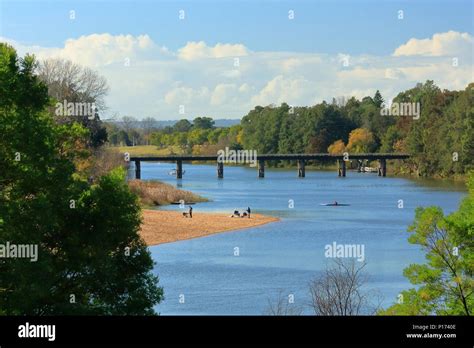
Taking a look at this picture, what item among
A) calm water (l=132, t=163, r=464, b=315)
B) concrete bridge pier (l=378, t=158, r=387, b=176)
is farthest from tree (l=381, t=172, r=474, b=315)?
concrete bridge pier (l=378, t=158, r=387, b=176)

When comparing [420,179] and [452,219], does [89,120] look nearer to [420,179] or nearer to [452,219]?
[420,179]

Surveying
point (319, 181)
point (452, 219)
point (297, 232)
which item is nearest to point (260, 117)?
point (319, 181)

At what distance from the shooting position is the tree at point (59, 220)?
68.5 ft

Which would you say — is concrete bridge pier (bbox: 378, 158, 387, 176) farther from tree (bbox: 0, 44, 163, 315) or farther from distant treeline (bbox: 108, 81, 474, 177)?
tree (bbox: 0, 44, 163, 315)

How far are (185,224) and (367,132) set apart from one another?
80.0m

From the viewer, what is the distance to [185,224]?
6031 centimetres

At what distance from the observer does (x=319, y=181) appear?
116 metres

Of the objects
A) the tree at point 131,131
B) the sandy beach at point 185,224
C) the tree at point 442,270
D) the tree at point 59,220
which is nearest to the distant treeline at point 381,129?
the tree at point 131,131

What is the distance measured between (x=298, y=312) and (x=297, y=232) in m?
26.9

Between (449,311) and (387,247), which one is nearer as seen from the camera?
(449,311)

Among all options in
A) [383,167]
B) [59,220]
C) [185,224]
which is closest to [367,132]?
[383,167]

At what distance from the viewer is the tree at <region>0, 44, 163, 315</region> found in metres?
20.9

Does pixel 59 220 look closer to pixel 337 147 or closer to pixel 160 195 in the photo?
pixel 160 195

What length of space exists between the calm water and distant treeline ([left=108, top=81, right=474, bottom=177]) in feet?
43.1
